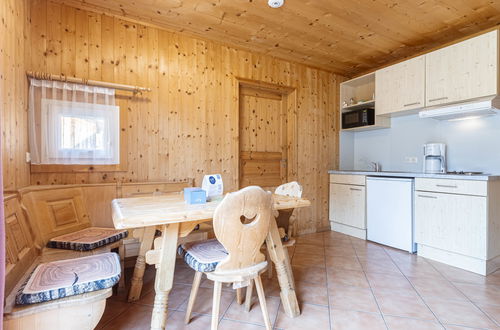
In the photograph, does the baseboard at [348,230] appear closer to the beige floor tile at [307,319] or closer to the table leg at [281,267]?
the beige floor tile at [307,319]

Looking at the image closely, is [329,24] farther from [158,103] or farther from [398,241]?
[398,241]

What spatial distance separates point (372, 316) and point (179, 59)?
2.98 m

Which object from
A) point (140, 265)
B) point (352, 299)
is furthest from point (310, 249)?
point (140, 265)

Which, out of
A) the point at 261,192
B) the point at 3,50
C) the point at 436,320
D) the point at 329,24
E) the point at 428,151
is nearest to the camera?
the point at 261,192

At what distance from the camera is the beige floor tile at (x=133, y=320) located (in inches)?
63.9

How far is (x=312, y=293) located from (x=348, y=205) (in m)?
1.93

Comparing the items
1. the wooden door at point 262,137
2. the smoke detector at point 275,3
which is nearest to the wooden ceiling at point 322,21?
the smoke detector at point 275,3

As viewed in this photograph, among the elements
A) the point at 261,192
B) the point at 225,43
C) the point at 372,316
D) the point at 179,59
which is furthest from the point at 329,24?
the point at 372,316

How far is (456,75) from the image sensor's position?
2.74 metres

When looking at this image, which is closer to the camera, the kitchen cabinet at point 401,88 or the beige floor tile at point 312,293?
the beige floor tile at point 312,293

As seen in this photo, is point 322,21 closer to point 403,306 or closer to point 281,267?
point 281,267

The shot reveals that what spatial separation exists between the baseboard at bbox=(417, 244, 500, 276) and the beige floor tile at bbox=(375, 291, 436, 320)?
0.95 m

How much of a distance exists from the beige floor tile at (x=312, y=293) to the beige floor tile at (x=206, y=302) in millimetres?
528

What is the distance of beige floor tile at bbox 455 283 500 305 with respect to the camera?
192cm
